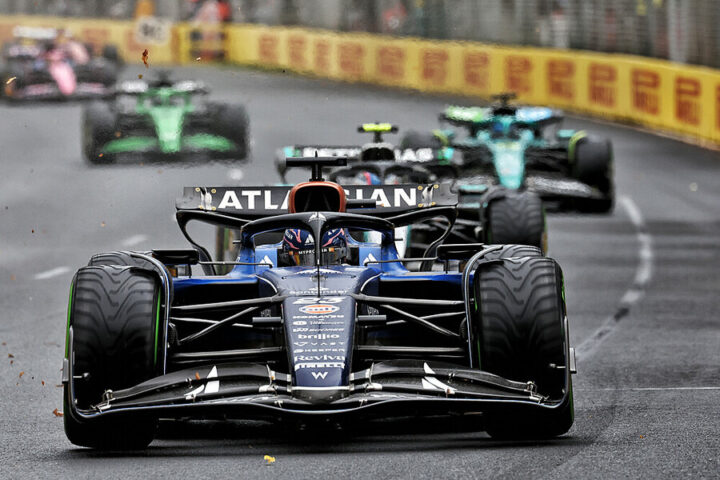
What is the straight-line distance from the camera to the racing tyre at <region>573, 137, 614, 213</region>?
2462 centimetres

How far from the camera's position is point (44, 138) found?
1505 inches

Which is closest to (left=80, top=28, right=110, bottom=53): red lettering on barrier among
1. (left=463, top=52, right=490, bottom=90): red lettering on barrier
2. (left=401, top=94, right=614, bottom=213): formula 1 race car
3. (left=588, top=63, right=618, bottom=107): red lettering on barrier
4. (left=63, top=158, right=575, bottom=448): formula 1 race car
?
(left=463, top=52, right=490, bottom=90): red lettering on barrier

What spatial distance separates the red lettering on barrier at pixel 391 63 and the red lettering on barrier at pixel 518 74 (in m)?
5.77

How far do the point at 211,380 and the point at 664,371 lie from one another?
4455 millimetres

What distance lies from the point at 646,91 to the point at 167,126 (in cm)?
1250

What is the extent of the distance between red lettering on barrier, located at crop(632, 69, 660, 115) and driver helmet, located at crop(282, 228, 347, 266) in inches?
1054

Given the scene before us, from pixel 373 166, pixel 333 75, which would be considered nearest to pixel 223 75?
pixel 333 75

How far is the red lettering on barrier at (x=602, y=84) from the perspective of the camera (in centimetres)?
4003

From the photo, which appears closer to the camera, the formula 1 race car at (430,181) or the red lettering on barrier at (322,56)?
the formula 1 race car at (430,181)

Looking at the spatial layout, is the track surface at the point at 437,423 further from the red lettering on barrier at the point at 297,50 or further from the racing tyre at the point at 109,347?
the red lettering on barrier at the point at 297,50

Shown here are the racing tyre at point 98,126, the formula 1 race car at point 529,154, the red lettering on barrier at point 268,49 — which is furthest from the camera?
the red lettering on barrier at point 268,49

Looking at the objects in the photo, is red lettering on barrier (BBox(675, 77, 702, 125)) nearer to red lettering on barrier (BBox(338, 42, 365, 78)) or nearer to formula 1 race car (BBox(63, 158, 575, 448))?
red lettering on barrier (BBox(338, 42, 365, 78))

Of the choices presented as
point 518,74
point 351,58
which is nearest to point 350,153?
point 518,74

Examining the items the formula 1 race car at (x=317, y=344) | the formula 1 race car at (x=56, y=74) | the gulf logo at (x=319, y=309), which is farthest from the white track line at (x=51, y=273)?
the formula 1 race car at (x=56, y=74)
